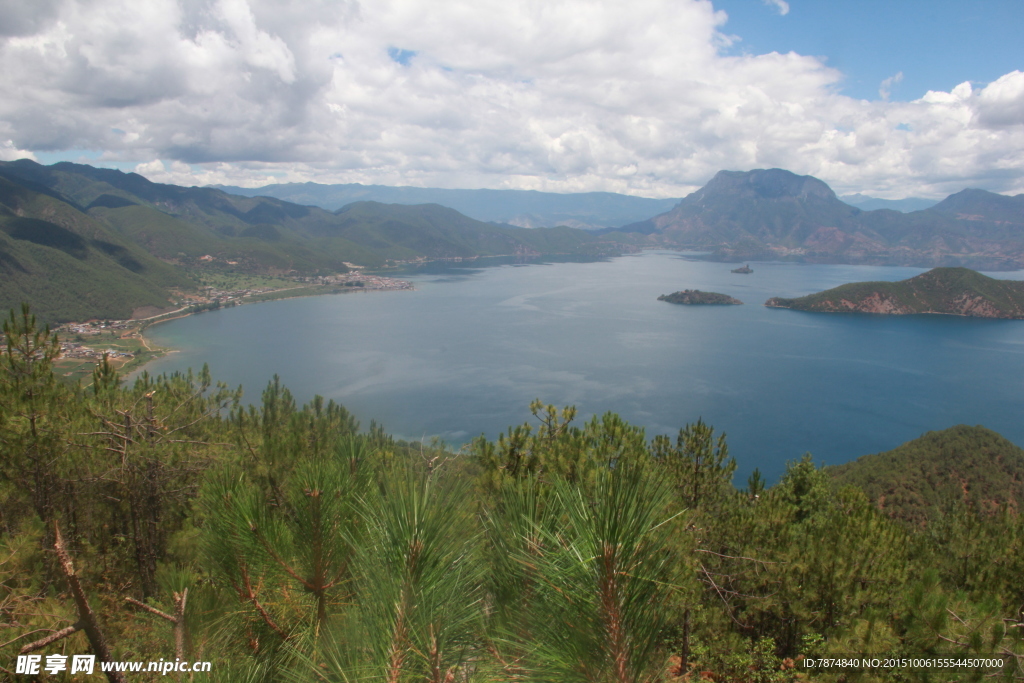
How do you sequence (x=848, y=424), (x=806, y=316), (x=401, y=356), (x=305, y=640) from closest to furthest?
(x=305, y=640) < (x=848, y=424) < (x=401, y=356) < (x=806, y=316)

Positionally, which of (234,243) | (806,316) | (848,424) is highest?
(234,243)

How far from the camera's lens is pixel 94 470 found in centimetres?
624

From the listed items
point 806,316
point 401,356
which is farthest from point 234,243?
point 806,316

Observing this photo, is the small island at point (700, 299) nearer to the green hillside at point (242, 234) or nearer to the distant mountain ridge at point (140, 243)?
the distant mountain ridge at point (140, 243)

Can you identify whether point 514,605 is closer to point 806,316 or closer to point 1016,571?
point 1016,571

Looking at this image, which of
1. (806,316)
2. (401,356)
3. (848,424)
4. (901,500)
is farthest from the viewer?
(806,316)

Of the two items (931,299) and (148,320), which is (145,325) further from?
(931,299)

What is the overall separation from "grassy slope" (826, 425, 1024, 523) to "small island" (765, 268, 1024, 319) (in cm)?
5633

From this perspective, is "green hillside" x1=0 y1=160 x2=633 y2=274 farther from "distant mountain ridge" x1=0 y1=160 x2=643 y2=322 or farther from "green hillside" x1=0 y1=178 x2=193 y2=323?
"green hillside" x1=0 y1=178 x2=193 y2=323

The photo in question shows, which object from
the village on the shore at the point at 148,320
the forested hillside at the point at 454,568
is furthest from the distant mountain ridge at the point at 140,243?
the forested hillside at the point at 454,568

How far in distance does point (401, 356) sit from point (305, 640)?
5132 cm

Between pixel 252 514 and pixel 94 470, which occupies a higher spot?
pixel 252 514

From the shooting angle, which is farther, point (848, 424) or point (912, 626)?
point (848, 424)

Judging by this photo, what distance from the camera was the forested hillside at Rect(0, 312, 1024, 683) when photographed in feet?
5.03
